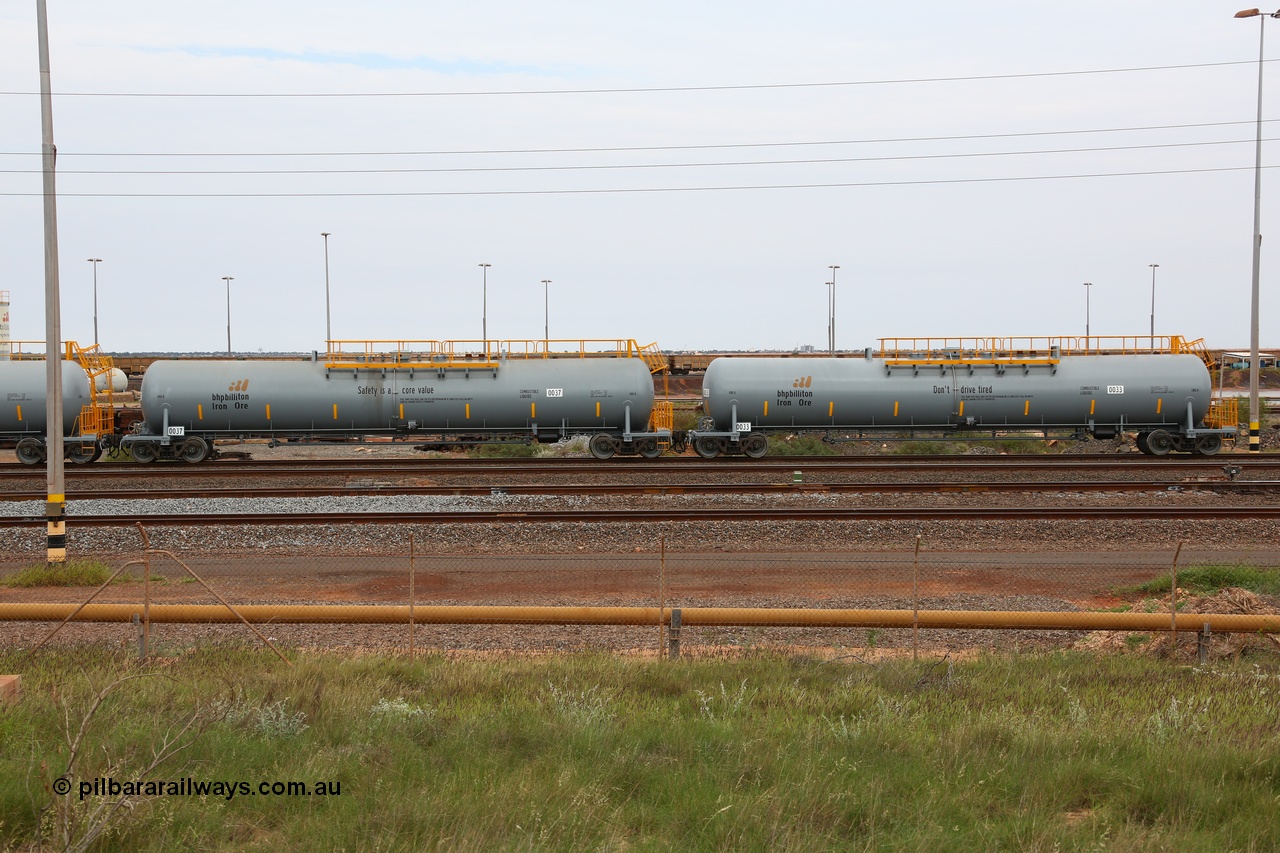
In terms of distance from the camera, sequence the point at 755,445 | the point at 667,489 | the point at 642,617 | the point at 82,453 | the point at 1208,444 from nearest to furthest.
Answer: the point at 642,617 → the point at 667,489 → the point at 82,453 → the point at 755,445 → the point at 1208,444

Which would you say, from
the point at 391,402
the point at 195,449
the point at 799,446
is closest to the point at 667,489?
the point at 391,402

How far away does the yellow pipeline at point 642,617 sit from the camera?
9062mm

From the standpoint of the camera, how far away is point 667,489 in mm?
21438

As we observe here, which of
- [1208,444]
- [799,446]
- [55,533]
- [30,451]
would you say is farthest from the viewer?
[799,446]

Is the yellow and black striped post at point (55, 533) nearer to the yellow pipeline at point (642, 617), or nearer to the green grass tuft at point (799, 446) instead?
the yellow pipeline at point (642, 617)

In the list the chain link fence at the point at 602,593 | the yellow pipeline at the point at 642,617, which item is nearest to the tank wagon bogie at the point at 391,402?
the chain link fence at the point at 602,593

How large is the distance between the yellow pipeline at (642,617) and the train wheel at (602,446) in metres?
19.5

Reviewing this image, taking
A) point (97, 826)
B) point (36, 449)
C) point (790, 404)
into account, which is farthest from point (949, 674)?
point (36, 449)

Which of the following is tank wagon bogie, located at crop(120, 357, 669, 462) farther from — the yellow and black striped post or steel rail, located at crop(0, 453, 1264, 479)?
the yellow and black striped post

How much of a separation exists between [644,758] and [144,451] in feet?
86.5

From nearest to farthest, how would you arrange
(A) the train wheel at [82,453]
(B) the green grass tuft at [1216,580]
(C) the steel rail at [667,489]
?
(B) the green grass tuft at [1216,580] < (C) the steel rail at [667,489] < (A) the train wheel at [82,453]

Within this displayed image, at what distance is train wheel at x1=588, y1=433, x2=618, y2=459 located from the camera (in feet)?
94.8

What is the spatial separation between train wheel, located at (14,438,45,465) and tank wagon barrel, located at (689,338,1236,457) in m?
19.4

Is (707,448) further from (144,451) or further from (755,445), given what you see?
(144,451)
